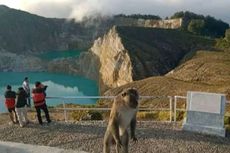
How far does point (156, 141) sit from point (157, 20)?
6170 inches

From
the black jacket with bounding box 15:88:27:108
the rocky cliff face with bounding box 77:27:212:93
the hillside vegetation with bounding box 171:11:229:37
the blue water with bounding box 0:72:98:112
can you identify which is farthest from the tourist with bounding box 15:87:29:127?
the hillside vegetation with bounding box 171:11:229:37

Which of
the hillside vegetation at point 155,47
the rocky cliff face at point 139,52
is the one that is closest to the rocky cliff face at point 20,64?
the rocky cliff face at point 139,52

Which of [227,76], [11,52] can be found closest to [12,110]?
[227,76]

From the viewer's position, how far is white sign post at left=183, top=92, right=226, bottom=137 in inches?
611

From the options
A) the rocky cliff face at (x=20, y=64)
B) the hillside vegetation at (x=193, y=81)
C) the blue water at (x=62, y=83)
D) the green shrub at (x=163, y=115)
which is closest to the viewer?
the green shrub at (x=163, y=115)

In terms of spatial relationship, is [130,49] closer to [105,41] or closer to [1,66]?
[105,41]

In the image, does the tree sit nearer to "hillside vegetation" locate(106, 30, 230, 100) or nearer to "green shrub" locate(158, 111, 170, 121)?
"hillside vegetation" locate(106, 30, 230, 100)

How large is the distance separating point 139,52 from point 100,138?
68933 mm

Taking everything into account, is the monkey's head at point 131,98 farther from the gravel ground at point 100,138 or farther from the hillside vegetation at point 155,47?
the hillside vegetation at point 155,47

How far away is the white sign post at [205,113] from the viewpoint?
15531 mm

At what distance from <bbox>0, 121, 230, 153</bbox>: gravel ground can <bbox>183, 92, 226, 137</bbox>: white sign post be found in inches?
12.9

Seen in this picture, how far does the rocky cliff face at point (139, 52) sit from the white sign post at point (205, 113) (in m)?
61.1

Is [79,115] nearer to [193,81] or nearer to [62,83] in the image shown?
[193,81]

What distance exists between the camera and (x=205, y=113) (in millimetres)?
15781
